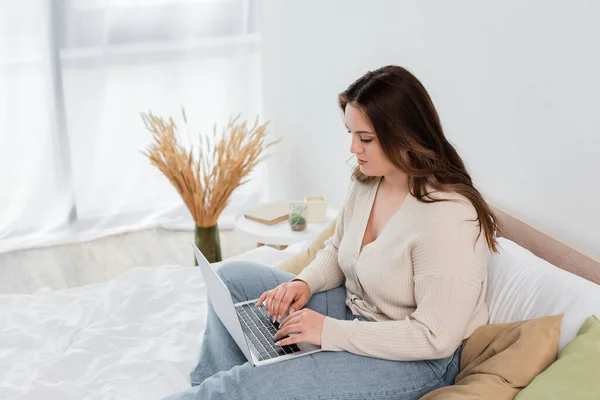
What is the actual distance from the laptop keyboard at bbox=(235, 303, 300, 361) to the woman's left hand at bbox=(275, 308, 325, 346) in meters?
0.04

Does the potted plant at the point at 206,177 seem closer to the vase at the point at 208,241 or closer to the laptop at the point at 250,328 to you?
the vase at the point at 208,241

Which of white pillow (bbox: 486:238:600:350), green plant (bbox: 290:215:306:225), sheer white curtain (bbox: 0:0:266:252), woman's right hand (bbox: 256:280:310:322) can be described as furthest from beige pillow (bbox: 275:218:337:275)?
sheer white curtain (bbox: 0:0:266:252)

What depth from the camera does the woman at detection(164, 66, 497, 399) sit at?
1.59 m

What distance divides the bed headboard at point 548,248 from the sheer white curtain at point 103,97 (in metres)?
2.12

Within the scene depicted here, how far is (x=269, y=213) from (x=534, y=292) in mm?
1461

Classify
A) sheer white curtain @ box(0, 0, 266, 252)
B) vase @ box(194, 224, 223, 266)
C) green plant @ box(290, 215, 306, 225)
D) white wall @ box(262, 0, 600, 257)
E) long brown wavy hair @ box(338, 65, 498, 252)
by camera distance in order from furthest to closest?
sheer white curtain @ box(0, 0, 266, 252), vase @ box(194, 224, 223, 266), green plant @ box(290, 215, 306, 225), white wall @ box(262, 0, 600, 257), long brown wavy hair @ box(338, 65, 498, 252)

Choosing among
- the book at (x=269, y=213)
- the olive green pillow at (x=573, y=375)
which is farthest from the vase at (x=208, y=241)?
the olive green pillow at (x=573, y=375)

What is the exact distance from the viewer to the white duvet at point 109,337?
189 centimetres

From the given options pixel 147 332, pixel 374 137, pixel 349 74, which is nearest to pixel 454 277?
pixel 374 137

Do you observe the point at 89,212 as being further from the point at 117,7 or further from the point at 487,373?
the point at 487,373

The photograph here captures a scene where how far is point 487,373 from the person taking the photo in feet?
4.98

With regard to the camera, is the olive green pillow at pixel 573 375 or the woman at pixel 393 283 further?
the woman at pixel 393 283

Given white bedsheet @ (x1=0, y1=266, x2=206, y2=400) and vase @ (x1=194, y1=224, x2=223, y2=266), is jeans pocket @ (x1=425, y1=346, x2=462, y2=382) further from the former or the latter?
vase @ (x1=194, y1=224, x2=223, y2=266)

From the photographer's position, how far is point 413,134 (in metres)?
1.70
